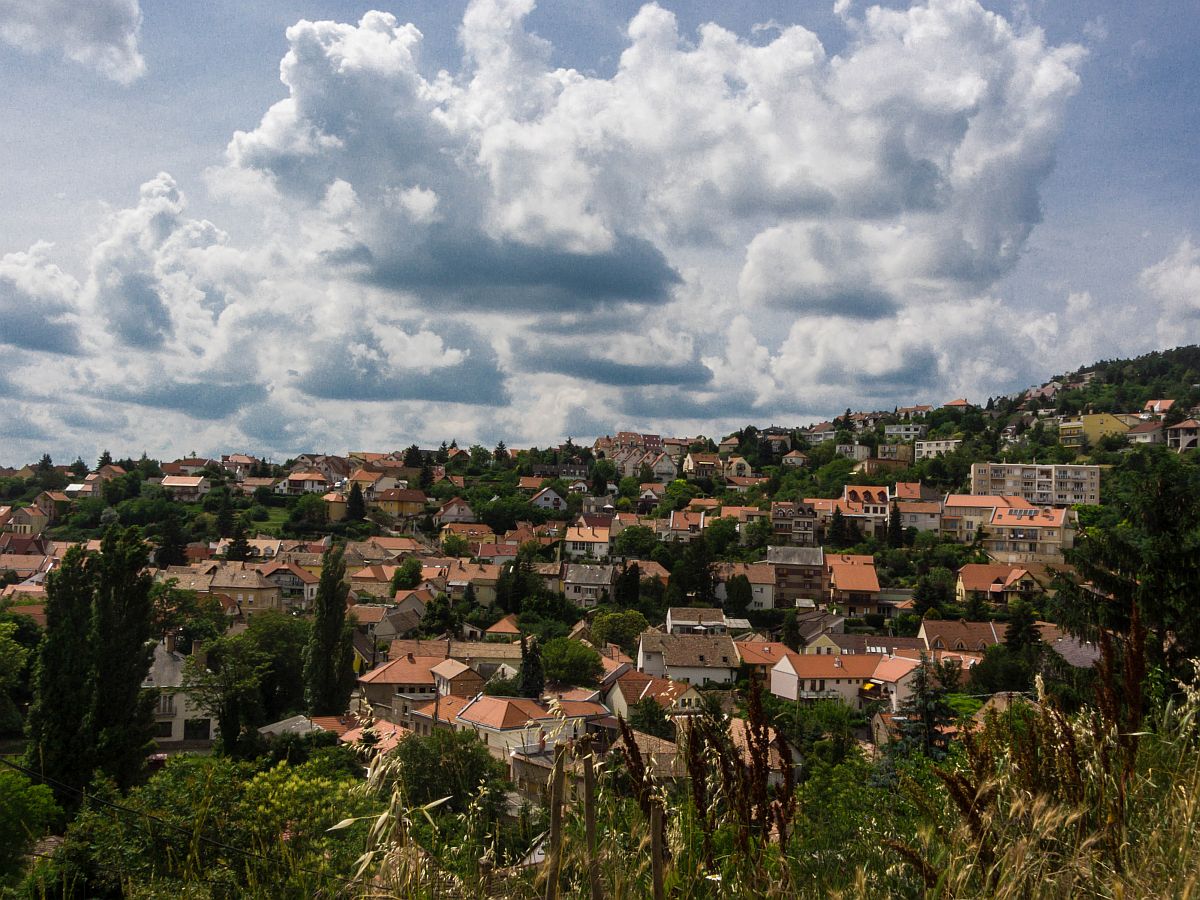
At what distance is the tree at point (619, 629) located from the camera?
41.3 m

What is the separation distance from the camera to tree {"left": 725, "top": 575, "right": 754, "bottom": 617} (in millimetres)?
47875

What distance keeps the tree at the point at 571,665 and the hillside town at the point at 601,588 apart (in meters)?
0.10

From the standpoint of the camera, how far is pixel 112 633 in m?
17.4

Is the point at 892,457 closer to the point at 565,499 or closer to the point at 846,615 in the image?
the point at 565,499

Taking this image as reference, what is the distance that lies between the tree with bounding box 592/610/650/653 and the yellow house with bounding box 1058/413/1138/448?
54.4 m

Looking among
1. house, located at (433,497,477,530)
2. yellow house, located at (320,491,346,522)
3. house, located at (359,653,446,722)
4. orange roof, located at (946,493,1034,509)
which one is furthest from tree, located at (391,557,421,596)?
orange roof, located at (946,493,1034,509)

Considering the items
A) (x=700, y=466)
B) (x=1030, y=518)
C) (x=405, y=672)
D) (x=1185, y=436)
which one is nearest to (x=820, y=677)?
(x=405, y=672)

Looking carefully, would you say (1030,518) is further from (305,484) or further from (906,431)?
(305,484)

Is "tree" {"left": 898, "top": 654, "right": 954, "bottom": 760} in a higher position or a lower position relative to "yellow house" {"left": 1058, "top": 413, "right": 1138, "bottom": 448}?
lower

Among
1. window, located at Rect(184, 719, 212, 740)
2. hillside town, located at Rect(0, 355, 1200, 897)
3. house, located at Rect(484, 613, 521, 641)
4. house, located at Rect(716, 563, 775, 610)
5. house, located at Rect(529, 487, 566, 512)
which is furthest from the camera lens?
house, located at Rect(529, 487, 566, 512)

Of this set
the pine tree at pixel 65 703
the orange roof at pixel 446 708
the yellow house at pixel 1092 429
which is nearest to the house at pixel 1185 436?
the yellow house at pixel 1092 429

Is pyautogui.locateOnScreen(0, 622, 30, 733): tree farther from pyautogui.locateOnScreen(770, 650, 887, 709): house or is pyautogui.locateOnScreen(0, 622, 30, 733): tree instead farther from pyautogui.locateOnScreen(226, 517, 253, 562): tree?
pyautogui.locateOnScreen(226, 517, 253, 562): tree

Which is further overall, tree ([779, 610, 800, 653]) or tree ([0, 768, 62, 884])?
tree ([779, 610, 800, 653])

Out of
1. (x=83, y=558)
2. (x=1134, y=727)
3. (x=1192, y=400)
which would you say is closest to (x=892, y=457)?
(x=1192, y=400)
